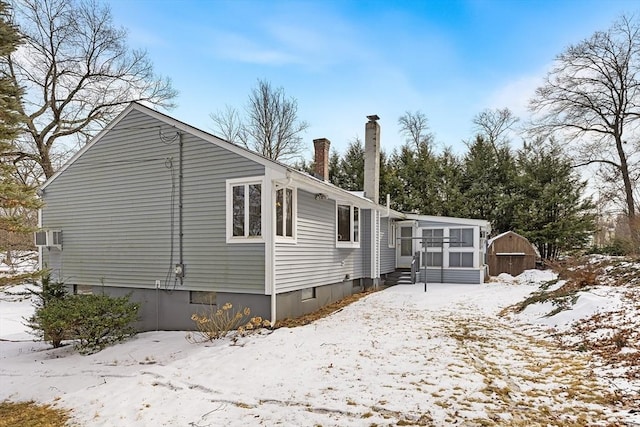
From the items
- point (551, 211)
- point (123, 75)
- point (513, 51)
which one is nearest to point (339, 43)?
point (513, 51)

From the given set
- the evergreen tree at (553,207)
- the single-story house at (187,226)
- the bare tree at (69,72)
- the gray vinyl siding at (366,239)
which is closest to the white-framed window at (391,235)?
the gray vinyl siding at (366,239)

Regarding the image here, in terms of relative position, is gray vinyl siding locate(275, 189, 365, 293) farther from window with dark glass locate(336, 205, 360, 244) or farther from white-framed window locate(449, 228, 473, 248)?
white-framed window locate(449, 228, 473, 248)

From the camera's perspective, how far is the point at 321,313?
10.4m

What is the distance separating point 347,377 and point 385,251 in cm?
1122

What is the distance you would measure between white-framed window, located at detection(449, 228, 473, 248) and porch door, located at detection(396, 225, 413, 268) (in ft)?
5.83

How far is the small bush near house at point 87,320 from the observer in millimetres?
8656

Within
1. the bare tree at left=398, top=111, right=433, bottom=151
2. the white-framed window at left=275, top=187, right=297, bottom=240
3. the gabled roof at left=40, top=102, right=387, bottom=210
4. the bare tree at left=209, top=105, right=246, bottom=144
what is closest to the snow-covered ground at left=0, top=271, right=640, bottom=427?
the white-framed window at left=275, top=187, right=297, bottom=240

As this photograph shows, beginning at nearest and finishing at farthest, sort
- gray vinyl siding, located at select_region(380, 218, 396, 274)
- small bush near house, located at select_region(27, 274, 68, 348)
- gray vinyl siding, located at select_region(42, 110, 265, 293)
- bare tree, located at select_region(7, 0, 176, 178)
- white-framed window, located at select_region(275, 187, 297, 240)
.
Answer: small bush near house, located at select_region(27, 274, 68, 348) < white-framed window, located at select_region(275, 187, 297, 240) < gray vinyl siding, located at select_region(42, 110, 265, 293) < gray vinyl siding, located at select_region(380, 218, 396, 274) < bare tree, located at select_region(7, 0, 176, 178)

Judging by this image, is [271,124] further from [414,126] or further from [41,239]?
[41,239]

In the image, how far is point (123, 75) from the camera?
2078 centimetres

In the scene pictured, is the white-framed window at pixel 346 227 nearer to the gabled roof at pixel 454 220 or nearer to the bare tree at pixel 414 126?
the gabled roof at pixel 454 220

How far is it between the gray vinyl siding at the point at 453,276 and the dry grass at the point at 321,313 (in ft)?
12.8

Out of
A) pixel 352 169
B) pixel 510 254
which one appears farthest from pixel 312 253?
pixel 352 169

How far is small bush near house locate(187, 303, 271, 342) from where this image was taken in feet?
27.0
